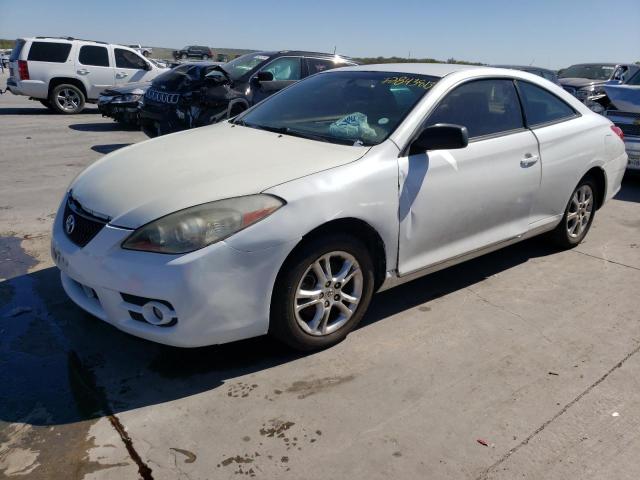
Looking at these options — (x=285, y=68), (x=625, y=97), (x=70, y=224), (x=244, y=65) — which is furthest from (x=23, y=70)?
(x=625, y=97)

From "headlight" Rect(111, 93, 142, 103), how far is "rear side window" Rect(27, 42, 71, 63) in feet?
12.3

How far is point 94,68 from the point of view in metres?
14.0

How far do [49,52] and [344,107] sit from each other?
40.1 ft

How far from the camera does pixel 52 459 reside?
237cm

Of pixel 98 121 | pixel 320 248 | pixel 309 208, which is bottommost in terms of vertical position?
pixel 98 121

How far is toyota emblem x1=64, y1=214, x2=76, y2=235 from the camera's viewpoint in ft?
9.97

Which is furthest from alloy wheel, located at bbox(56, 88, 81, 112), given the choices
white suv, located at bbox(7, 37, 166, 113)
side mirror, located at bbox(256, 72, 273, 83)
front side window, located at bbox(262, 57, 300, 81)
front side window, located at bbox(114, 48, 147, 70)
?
side mirror, located at bbox(256, 72, 273, 83)

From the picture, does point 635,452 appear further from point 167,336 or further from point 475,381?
point 167,336

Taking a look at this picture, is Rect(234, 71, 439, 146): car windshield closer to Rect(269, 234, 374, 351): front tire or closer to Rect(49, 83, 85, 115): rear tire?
Rect(269, 234, 374, 351): front tire

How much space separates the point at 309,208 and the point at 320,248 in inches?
9.2

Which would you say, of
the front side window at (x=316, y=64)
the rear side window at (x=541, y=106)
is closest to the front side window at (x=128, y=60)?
the front side window at (x=316, y=64)

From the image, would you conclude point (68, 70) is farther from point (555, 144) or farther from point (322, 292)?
point (322, 292)

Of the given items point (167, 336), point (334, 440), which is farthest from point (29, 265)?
point (334, 440)

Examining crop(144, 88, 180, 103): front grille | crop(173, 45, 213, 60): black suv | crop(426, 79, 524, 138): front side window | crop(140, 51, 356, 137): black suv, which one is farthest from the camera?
crop(173, 45, 213, 60): black suv
